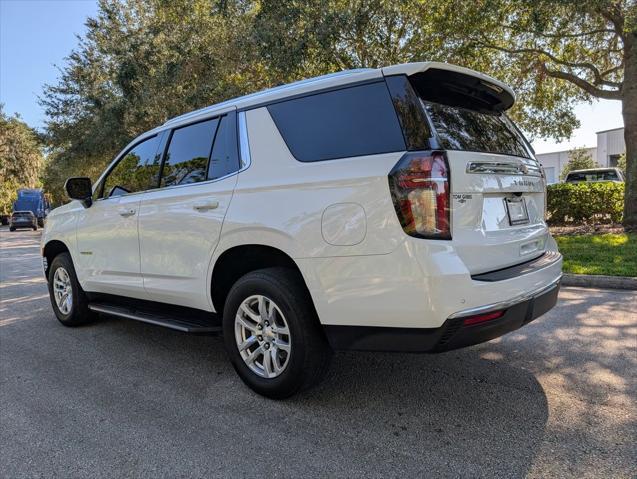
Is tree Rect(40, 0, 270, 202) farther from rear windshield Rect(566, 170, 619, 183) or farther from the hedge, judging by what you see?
rear windshield Rect(566, 170, 619, 183)

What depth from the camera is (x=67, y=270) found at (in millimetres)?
5273

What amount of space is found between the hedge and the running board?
12.6 meters

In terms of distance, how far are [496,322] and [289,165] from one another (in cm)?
156

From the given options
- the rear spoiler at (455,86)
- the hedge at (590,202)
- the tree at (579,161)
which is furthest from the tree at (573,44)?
the tree at (579,161)

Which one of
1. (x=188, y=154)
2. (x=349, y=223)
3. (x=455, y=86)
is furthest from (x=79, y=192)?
(x=455, y=86)

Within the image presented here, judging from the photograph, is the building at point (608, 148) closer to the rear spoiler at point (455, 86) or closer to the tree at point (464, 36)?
the tree at point (464, 36)

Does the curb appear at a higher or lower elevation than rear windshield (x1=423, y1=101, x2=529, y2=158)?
lower

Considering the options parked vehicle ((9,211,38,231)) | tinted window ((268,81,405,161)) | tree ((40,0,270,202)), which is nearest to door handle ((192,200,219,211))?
tinted window ((268,81,405,161))

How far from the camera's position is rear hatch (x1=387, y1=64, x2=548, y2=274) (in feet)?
8.71

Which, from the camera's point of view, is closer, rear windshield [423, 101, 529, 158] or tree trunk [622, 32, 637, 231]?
rear windshield [423, 101, 529, 158]

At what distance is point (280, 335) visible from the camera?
315 cm

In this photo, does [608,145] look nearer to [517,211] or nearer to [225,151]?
[517,211]

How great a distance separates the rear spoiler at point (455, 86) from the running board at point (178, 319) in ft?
7.12

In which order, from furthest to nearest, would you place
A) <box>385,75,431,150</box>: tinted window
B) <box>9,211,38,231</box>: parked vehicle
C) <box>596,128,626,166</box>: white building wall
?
<box>596,128,626,166</box>: white building wall < <box>9,211,38,231</box>: parked vehicle < <box>385,75,431,150</box>: tinted window
